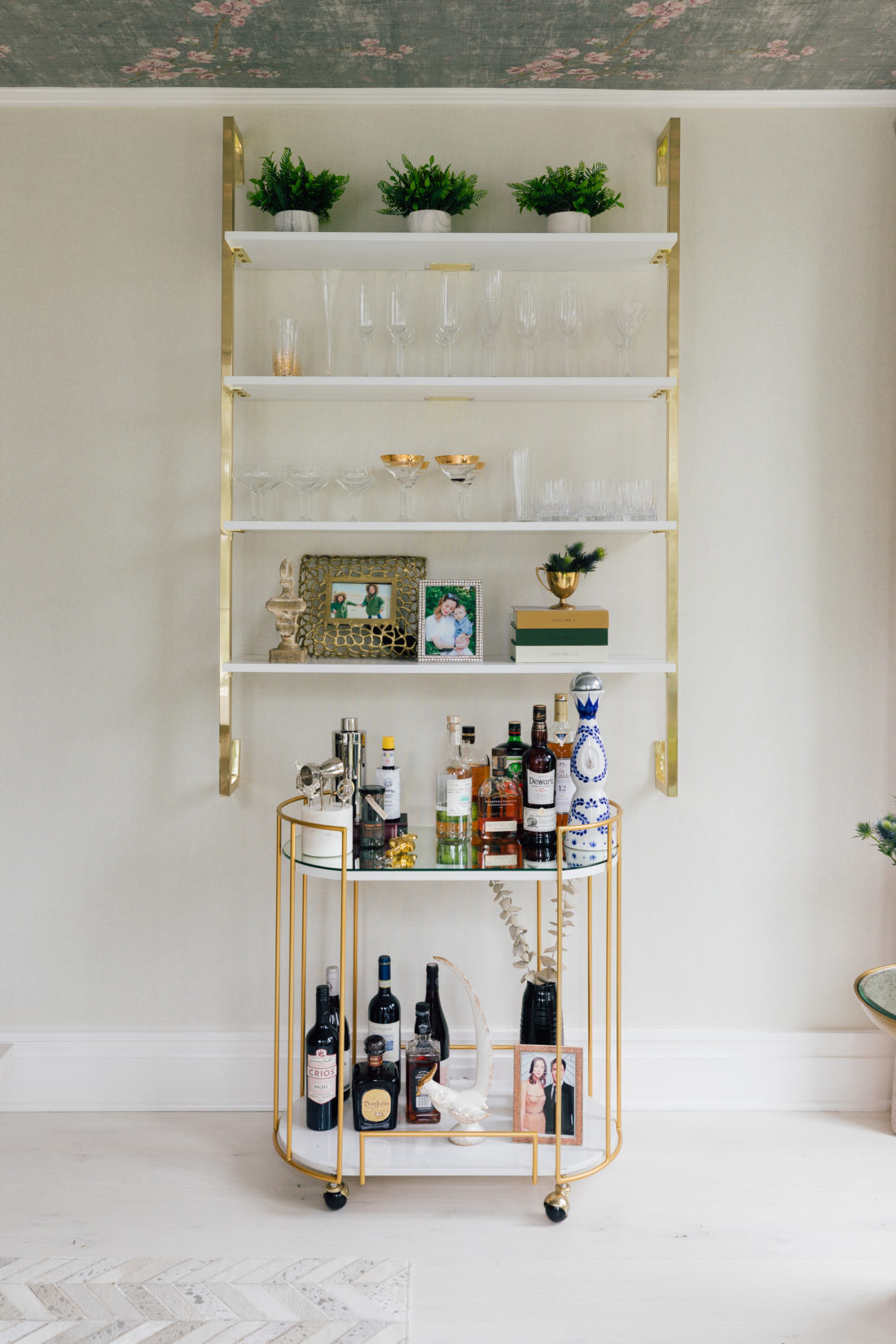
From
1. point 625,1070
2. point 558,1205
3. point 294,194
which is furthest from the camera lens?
point 625,1070

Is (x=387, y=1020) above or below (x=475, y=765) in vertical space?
below

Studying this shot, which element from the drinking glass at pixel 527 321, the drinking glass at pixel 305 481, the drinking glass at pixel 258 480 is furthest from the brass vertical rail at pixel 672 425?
the drinking glass at pixel 258 480

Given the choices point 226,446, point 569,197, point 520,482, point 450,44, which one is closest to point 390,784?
point 520,482

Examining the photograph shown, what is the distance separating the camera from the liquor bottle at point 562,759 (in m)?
2.11

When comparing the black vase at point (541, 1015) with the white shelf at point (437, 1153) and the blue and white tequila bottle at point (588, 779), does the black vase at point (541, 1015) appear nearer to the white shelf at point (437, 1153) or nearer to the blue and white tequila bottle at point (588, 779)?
the white shelf at point (437, 1153)

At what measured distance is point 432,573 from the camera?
2334 mm

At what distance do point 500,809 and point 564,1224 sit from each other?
849 millimetres

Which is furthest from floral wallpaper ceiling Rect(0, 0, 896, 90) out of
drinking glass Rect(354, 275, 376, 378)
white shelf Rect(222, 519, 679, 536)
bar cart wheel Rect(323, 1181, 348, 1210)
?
bar cart wheel Rect(323, 1181, 348, 1210)

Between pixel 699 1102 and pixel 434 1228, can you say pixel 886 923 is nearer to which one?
pixel 699 1102

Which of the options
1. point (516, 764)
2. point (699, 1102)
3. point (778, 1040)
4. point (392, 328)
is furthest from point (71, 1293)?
point (392, 328)

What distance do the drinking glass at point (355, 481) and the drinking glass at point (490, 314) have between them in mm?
359

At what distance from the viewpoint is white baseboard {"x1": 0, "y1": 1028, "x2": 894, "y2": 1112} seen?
2.36 metres

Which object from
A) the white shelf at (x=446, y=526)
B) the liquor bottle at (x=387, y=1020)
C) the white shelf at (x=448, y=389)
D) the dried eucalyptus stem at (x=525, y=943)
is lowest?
the liquor bottle at (x=387, y=1020)

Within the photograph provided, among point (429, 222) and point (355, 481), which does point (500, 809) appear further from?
point (429, 222)
